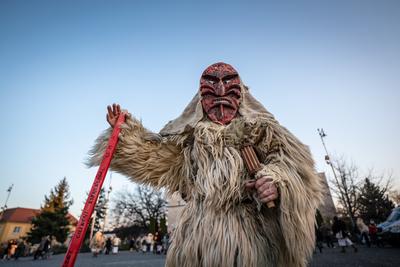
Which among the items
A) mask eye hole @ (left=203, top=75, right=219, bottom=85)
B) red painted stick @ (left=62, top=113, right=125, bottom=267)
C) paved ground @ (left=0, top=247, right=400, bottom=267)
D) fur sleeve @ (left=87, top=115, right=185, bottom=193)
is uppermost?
mask eye hole @ (left=203, top=75, right=219, bottom=85)

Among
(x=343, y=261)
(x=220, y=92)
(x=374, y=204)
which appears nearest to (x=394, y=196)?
(x=374, y=204)

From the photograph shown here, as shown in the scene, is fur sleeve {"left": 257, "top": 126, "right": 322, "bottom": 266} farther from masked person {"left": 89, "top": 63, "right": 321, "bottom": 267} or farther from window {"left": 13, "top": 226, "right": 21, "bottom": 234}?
window {"left": 13, "top": 226, "right": 21, "bottom": 234}

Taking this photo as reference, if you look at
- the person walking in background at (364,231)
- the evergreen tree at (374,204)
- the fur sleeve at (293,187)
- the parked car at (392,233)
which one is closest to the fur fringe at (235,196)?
the fur sleeve at (293,187)

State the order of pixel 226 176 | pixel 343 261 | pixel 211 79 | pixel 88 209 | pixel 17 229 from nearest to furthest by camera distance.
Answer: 1. pixel 88 209
2. pixel 226 176
3. pixel 211 79
4. pixel 343 261
5. pixel 17 229

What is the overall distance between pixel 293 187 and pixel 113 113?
5.94ft

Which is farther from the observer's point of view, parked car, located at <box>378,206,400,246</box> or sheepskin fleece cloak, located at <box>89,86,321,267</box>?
parked car, located at <box>378,206,400,246</box>

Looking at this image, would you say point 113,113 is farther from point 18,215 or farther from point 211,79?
point 18,215

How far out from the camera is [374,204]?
2466 centimetres

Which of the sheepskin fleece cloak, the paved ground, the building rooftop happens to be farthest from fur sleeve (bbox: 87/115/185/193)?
the building rooftop

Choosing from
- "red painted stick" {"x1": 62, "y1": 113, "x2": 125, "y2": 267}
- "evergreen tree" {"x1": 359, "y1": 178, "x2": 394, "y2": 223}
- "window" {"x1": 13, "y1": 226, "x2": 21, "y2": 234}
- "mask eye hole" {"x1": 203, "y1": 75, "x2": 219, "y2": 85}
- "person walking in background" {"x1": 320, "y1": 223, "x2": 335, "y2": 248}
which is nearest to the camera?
"red painted stick" {"x1": 62, "y1": 113, "x2": 125, "y2": 267}

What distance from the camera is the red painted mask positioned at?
2.20m

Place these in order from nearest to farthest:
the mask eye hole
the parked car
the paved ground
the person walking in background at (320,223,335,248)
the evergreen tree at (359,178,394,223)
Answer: the mask eye hole, the paved ground, the parked car, the person walking in background at (320,223,335,248), the evergreen tree at (359,178,394,223)

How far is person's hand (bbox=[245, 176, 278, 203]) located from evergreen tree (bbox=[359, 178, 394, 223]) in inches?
1145

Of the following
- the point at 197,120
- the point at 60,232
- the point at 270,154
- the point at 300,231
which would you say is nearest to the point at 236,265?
the point at 300,231
